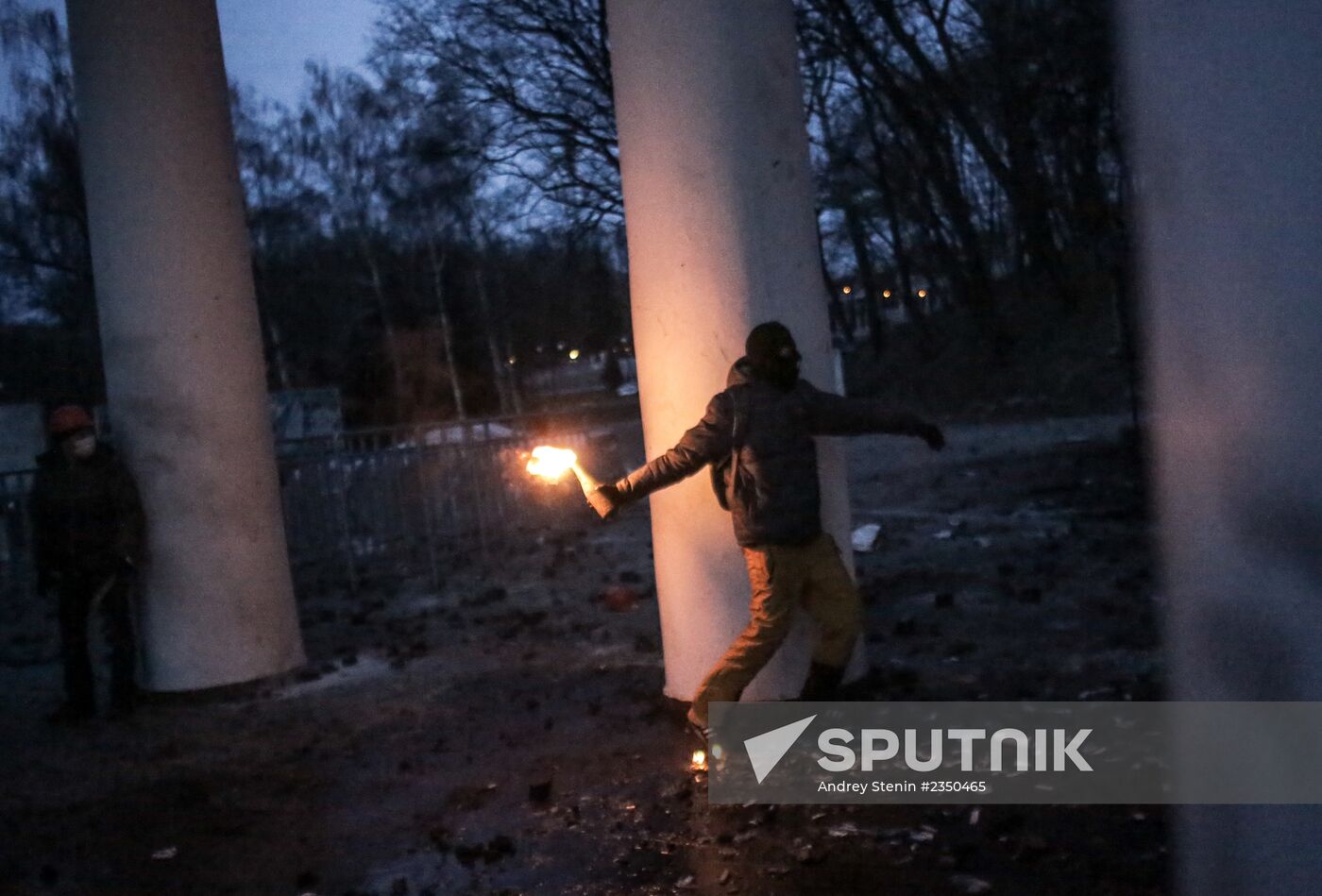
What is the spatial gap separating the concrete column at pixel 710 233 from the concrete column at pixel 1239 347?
479cm

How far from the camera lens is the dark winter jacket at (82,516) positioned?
8.32 metres

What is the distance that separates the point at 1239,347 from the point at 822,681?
4.55 m

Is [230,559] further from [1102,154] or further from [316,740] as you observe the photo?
[1102,154]

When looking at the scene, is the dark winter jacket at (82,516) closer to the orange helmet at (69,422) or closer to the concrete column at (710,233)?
the orange helmet at (69,422)

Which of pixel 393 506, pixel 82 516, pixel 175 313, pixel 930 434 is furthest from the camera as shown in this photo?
pixel 393 506

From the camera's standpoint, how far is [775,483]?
239 inches

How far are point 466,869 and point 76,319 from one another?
4013 cm

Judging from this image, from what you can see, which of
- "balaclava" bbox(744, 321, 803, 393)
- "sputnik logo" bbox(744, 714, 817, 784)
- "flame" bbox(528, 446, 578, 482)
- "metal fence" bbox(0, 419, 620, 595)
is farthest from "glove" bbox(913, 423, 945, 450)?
"metal fence" bbox(0, 419, 620, 595)

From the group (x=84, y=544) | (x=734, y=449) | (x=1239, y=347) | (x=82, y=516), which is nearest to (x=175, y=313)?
(x=82, y=516)

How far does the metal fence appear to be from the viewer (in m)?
13.6

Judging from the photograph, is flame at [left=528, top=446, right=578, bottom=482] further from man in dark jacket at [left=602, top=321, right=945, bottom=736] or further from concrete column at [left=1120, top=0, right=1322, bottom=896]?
concrete column at [left=1120, top=0, right=1322, bottom=896]

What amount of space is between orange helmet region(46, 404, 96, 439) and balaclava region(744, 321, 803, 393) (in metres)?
4.52

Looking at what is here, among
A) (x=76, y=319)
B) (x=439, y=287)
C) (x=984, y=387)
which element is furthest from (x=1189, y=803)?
(x=439, y=287)

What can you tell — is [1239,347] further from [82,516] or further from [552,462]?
[82,516]
